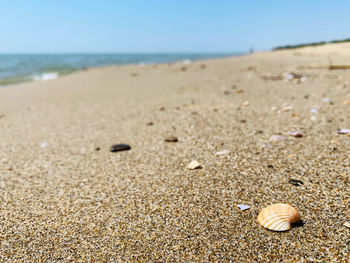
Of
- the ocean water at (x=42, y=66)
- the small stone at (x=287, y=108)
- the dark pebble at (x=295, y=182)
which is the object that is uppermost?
the ocean water at (x=42, y=66)

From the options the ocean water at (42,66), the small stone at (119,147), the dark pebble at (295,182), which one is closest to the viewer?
the dark pebble at (295,182)

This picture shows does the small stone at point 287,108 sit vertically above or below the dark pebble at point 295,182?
above

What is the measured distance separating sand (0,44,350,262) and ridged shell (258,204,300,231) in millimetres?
42

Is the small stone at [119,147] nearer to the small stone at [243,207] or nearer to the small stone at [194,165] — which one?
the small stone at [194,165]

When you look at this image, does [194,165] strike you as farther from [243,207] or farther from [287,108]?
[287,108]

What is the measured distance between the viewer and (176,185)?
175 cm

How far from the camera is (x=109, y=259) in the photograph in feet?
3.92

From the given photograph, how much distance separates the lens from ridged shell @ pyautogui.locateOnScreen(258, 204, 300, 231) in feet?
4.27

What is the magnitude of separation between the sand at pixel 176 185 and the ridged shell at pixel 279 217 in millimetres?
42

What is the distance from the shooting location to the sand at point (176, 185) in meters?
1.24

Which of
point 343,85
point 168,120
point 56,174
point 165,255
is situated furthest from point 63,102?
point 343,85

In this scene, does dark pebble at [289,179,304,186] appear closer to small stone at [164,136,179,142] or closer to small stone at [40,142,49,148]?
small stone at [164,136,179,142]

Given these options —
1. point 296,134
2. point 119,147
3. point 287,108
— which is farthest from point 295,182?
point 287,108

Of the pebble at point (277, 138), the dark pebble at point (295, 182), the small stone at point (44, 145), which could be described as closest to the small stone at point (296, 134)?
the pebble at point (277, 138)
